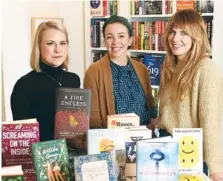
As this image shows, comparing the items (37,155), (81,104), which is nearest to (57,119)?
(81,104)

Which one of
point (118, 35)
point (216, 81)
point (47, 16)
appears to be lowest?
point (216, 81)

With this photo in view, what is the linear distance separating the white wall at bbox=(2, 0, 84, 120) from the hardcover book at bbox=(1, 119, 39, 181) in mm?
2071

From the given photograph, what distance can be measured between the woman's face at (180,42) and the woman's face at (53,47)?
0.55 m

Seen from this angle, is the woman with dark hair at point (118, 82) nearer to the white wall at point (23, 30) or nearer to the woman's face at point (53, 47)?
the woman's face at point (53, 47)

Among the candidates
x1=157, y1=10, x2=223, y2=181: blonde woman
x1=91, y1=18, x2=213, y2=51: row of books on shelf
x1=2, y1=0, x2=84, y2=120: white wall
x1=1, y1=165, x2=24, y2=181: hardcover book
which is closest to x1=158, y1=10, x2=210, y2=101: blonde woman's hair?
x1=157, y1=10, x2=223, y2=181: blonde woman

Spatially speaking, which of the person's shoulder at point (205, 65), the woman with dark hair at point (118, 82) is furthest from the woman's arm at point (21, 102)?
the person's shoulder at point (205, 65)

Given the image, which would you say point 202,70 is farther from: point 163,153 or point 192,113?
point 163,153

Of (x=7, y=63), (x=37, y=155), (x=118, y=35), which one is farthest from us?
(x=7, y=63)

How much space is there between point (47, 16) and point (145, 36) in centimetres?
111

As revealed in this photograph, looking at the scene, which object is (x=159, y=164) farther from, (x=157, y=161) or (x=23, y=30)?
(x=23, y=30)

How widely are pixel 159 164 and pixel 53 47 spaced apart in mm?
866

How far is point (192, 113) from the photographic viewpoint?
159 cm

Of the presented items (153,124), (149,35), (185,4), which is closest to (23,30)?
(149,35)

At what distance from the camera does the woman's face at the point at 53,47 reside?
172 centimetres
